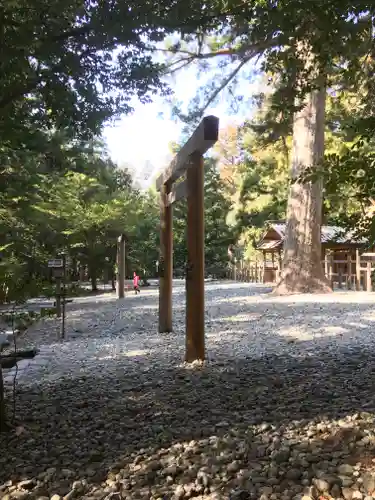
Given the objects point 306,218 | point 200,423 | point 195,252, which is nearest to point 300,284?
point 306,218

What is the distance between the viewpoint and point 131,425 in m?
3.14

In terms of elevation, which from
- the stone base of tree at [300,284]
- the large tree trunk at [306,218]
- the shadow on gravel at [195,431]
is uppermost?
the large tree trunk at [306,218]

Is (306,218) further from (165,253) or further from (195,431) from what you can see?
(195,431)

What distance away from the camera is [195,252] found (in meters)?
4.82

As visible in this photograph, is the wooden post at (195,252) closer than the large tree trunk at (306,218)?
Yes

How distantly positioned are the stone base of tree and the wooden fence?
1271 millimetres

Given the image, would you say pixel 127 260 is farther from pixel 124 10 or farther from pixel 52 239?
pixel 124 10

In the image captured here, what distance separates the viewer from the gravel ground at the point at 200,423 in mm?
2254

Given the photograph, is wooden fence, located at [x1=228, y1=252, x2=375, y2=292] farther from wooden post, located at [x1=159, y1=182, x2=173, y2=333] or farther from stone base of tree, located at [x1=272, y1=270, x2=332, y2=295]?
wooden post, located at [x1=159, y1=182, x2=173, y2=333]

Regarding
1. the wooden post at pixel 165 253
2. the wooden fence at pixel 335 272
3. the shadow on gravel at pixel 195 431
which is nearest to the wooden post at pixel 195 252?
the shadow on gravel at pixel 195 431

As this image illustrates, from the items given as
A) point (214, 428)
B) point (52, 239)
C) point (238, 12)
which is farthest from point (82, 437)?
point (52, 239)

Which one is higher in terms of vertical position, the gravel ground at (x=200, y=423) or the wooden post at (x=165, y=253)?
the wooden post at (x=165, y=253)

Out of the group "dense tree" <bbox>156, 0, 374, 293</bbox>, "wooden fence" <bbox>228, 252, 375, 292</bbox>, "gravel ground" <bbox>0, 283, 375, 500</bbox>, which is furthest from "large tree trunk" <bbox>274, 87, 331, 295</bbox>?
"gravel ground" <bbox>0, 283, 375, 500</bbox>

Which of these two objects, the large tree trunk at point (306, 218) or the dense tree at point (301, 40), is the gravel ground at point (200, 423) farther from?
the large tree trunk at point (306, 218)
